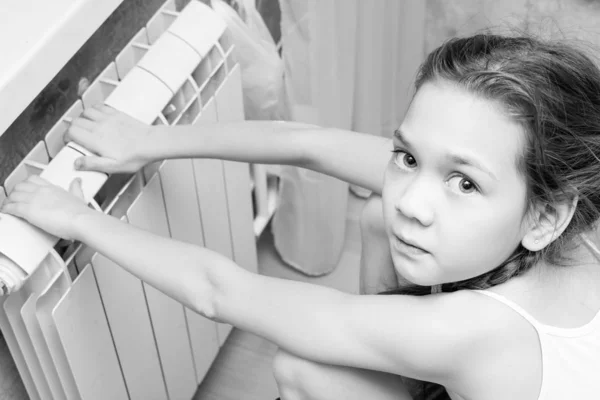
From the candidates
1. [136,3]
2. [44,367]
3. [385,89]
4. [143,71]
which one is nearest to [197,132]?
[143,71]

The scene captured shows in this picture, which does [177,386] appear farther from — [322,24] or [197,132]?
[322,24]

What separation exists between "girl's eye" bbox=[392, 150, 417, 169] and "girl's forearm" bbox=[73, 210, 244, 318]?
23 cm

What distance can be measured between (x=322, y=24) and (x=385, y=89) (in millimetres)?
398

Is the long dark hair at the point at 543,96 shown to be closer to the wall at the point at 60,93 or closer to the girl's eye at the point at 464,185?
the girl's eye at the point at 464,185

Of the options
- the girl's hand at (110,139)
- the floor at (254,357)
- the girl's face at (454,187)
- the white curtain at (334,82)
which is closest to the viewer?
the girl's face at (454,187)

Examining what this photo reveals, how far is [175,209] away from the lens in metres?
1.05

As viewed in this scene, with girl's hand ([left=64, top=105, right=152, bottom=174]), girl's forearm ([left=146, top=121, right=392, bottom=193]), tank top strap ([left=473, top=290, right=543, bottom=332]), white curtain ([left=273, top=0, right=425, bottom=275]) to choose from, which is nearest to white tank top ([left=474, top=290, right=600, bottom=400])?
tank top strap ([left=473, top=290, right=543, bottom=332])

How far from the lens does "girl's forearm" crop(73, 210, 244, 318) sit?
836mm

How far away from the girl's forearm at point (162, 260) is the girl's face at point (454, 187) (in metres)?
0.22

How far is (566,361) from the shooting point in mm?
811

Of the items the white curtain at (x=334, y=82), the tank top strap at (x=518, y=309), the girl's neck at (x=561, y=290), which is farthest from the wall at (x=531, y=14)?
the tank top strap at (x=518, y=309)

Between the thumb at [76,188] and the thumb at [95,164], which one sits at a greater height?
the thumb at [95,164]

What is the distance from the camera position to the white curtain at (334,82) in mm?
1277

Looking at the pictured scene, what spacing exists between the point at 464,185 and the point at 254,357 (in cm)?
84
